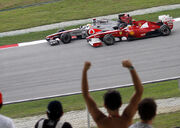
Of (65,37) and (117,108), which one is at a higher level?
→ (117,108)

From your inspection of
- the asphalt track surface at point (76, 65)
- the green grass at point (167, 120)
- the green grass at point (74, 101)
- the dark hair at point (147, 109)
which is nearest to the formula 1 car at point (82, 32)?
the asphalt track surface at point (76, 65)

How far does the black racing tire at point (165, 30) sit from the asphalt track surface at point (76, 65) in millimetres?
177

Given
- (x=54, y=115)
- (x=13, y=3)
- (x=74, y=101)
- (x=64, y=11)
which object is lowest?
(x=64, y=11)

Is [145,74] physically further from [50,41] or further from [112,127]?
[112,127]

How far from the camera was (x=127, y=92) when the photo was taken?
7332 millimetres

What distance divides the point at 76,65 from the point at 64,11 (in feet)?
33.7

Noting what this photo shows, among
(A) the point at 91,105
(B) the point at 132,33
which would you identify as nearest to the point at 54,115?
(A) the point at 91,105

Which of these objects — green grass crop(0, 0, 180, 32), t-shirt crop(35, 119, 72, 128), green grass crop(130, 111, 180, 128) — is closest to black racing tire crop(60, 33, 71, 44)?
green grass crop(0, 0, 180, 32)

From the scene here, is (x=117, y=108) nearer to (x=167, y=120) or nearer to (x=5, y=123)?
(x=5, y=123)

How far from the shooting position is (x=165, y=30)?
52.2 feet

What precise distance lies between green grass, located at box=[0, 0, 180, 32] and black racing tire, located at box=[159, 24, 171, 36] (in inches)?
253

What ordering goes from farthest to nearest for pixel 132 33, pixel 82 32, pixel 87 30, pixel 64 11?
pixel 64 11 → pixel 82 32 → pixel 87 30 → pixel 132 33

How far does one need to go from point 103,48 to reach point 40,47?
3.24m

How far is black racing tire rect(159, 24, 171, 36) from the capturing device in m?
15.8
